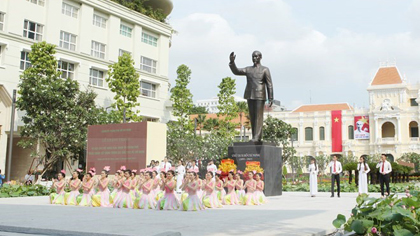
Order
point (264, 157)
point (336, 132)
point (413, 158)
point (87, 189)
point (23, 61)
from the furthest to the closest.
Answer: point (336, 132), point (413, 158), point (23, 61), point (264, 157), point (87, 189)

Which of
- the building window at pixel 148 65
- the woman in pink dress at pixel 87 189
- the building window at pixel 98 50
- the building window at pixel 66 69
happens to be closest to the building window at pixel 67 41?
the building window at pixel 66 69

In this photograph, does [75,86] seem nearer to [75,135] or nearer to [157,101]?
[75,135]

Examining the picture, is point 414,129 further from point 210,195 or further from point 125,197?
point 125,197

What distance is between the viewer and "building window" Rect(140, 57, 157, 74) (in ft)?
133

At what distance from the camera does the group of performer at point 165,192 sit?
37.5 feet

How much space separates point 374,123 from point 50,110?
53.1 metres

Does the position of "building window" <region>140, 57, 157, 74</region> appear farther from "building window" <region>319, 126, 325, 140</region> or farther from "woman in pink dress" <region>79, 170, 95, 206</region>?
"building window" <region>319, 126, 325, 140</region>

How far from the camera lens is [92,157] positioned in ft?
70.2

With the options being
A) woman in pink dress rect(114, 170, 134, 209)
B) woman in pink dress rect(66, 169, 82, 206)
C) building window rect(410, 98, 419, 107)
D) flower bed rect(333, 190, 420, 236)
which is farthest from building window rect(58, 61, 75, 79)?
building window rect(410, 98, 419, 107)

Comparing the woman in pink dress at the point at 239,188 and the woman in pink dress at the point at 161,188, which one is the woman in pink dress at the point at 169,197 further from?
the woman in pink dress at the point at 239,188

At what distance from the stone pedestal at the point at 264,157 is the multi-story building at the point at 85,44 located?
1971 cm

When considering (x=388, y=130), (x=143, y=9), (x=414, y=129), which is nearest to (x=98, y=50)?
(x=143, y=9)

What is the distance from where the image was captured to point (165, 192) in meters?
11.7

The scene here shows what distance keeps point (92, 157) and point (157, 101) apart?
67.0 ft
